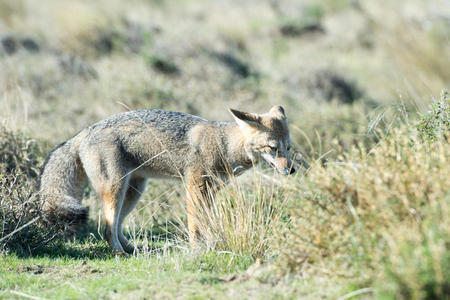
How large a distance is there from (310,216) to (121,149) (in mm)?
2695

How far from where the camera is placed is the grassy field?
3799 millimetres

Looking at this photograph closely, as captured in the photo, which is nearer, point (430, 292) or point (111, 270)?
point (430, 292)

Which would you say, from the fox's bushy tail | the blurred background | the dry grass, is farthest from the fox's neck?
the blurred background

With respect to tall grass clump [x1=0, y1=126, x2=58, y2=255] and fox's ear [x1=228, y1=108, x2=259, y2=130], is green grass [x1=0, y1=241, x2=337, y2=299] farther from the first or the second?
fox's ear [x1=228, y1=108, x2=259, y2=130]

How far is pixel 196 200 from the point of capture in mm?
5809

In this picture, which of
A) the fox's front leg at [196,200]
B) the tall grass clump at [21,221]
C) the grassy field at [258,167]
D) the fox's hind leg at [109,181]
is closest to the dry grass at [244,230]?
the grassy field at [258,167]

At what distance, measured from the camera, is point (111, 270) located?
514cm

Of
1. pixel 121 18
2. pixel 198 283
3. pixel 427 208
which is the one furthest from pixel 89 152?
Answer: pixel 121 18

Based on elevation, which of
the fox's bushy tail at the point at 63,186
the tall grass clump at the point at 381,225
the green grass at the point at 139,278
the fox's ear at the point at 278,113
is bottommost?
the green grass at the point at 139,278

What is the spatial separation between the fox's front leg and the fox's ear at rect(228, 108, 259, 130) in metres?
0.75

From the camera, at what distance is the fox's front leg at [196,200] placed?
223 inches

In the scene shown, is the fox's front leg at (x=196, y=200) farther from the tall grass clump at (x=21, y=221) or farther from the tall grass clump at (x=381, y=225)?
the tall grass clump at (x=21, y=221)

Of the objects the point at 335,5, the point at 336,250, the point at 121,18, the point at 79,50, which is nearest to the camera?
the point at 336,250

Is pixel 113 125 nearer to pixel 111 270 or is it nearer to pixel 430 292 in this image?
pixel 111 270
